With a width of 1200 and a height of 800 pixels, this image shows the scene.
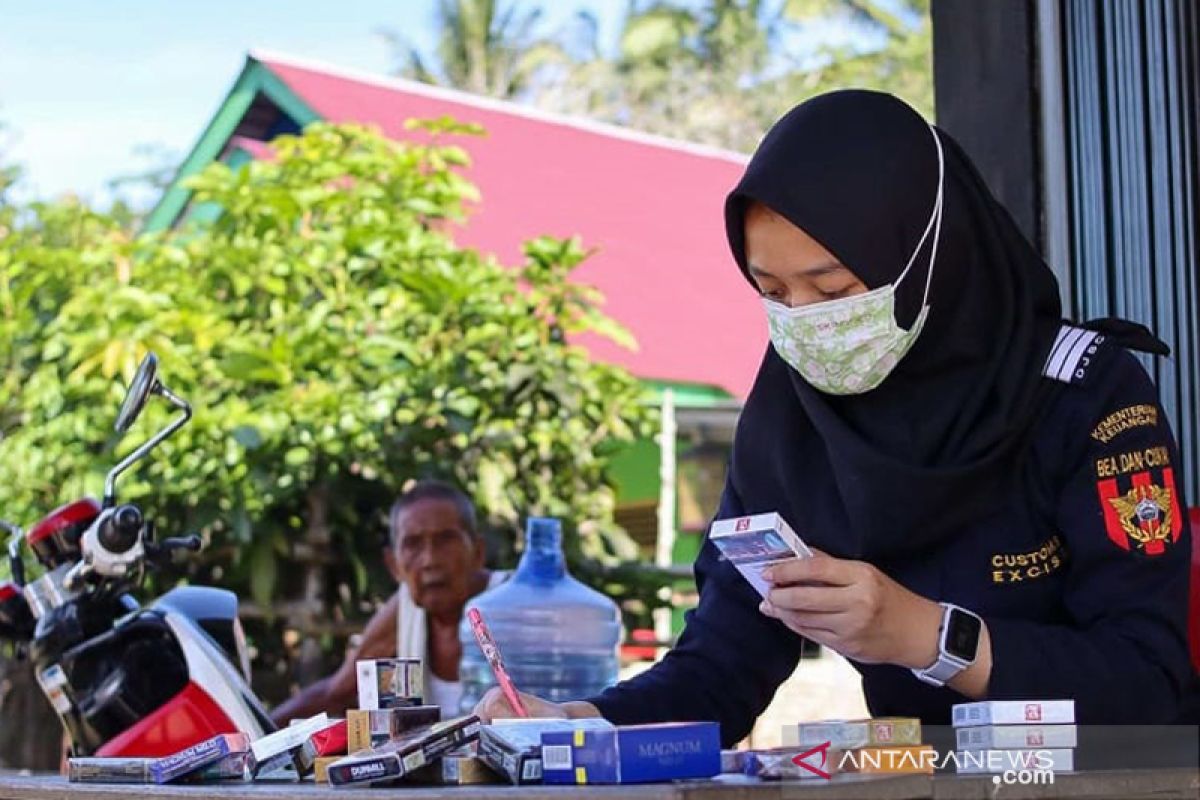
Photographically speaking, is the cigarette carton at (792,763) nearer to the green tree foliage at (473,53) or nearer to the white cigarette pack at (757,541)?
the white cigarette pack at (757,541)

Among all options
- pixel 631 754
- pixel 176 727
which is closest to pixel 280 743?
pixel 631 754

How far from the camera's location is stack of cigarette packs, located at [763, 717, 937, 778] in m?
1.63

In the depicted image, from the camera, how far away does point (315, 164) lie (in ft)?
23.6

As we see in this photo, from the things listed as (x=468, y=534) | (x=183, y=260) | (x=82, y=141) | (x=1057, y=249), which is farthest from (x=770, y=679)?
(x=82, y=141)

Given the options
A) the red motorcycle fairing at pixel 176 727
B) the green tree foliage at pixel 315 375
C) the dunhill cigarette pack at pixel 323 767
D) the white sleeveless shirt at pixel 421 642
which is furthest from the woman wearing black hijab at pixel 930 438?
the green tree foliage at pixel 315 375

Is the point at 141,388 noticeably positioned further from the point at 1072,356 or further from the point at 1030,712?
the point at 1030,712

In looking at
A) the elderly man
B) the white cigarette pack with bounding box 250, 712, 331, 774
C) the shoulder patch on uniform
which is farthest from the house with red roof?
the white cigarette pack with bounding box 250, 712, 331, 774

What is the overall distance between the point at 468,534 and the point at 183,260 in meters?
1.91

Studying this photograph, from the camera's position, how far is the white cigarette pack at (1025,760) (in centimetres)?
171

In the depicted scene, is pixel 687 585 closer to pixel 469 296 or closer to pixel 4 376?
pixel 469 296

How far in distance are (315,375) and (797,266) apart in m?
4.45

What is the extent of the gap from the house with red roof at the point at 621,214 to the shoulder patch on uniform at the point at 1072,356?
8264 millimetres

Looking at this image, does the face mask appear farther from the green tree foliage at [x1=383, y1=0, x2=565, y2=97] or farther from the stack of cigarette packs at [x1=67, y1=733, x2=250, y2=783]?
the green tree foliage at [x1=383, y1=0, x2=565, y2=97]

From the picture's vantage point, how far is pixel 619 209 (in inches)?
541
